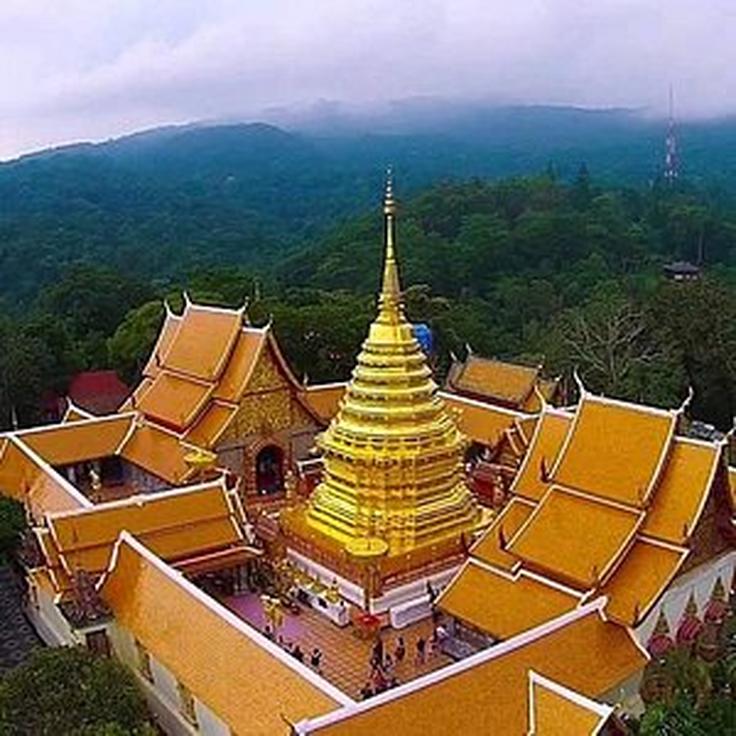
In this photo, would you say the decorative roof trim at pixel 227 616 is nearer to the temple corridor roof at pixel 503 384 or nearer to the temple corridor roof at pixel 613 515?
the temple corridor roof at pixel 613 515

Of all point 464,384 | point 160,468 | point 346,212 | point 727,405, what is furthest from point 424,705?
point 346,212

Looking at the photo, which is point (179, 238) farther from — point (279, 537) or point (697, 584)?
point (697, 584)

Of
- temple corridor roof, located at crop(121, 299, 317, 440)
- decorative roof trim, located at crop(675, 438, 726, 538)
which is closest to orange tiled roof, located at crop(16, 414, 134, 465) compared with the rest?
temple corridor roof, located at crop(121, 299, 317, 440)

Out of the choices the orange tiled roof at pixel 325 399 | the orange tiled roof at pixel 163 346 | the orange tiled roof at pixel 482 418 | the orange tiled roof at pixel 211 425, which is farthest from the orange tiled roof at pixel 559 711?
the orange tiled roof at pixel 163 346

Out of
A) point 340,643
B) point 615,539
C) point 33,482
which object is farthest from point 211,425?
point 615,539

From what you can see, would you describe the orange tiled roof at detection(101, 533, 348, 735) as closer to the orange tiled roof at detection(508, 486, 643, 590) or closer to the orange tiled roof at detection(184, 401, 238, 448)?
the orange tiled roof at detection(508, 486, 643, 590)

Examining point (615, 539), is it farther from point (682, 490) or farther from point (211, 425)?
point (211, 425)

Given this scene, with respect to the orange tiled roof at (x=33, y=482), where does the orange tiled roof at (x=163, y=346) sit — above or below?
above
